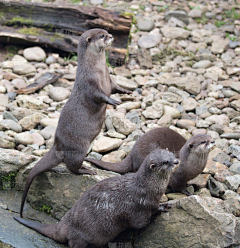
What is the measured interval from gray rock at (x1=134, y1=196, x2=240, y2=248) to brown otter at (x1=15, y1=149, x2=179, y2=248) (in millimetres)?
137

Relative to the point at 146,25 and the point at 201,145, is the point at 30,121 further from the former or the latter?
the point at 146,25

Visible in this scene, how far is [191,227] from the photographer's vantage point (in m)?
2.91

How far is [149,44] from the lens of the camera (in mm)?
7262

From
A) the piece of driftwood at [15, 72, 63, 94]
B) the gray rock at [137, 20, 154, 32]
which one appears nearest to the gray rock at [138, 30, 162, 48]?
the gray rock at [137, 20, 154, 32]

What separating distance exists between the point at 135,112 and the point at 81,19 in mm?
2317

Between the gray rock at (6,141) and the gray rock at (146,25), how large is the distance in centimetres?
452

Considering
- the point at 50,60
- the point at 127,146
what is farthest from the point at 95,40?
the point at 50,60

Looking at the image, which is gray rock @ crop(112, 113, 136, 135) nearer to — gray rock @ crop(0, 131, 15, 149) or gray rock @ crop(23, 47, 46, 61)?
gray rock @ crop(0, 131, 15, 149)

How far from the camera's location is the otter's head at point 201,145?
3.78 m

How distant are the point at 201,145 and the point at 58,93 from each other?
9.21 feet

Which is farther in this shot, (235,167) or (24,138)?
(24,138)

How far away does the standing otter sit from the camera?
3633 mm

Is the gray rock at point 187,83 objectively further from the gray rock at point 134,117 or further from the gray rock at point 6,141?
the gray rock at point 6,141

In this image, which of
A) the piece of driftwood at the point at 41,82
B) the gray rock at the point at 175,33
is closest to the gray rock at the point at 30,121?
the piece of driftwood at the point at 41,82
